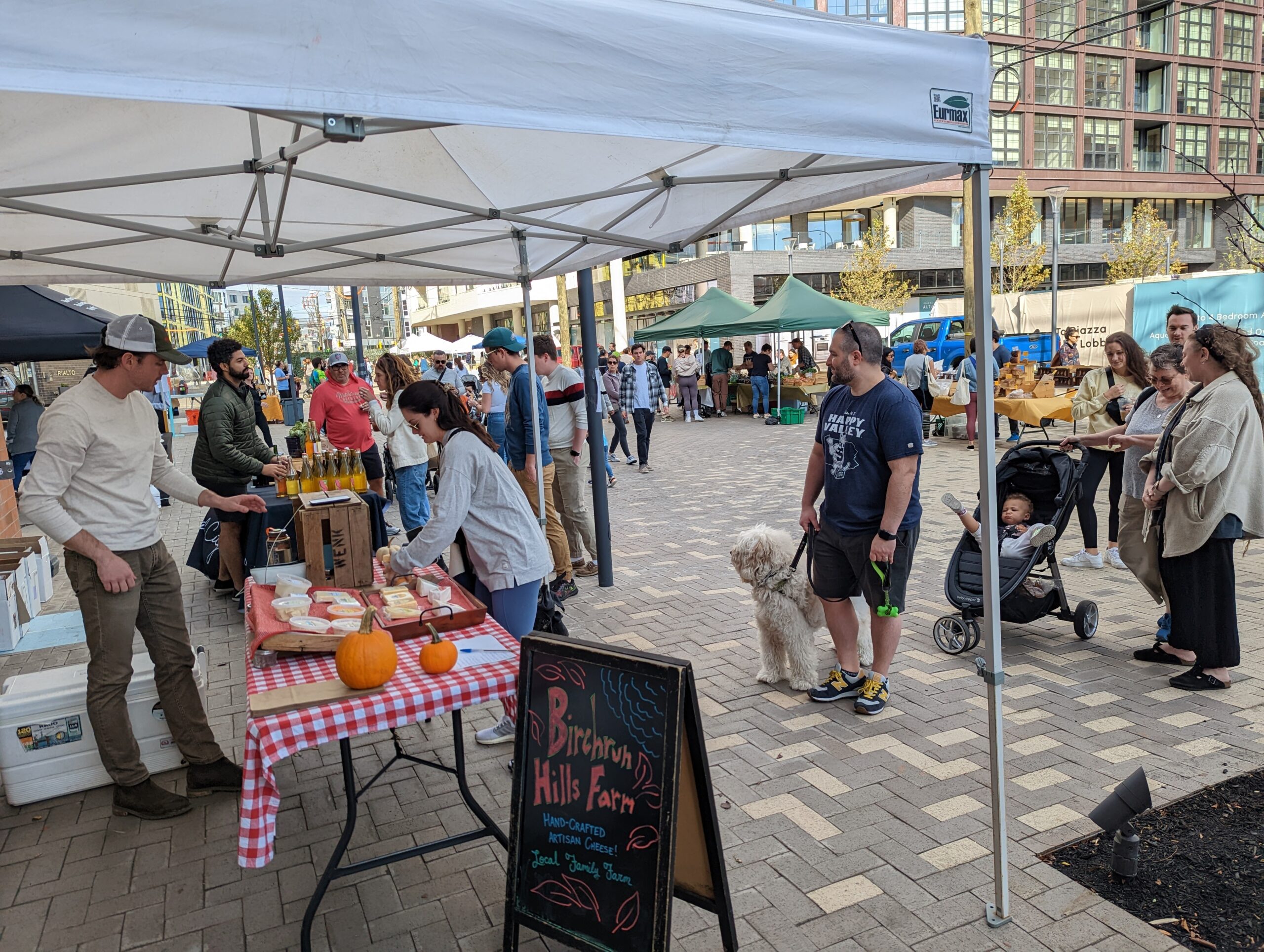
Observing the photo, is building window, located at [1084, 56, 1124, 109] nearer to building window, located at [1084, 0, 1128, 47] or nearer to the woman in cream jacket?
building window, located at [1084, 0, 1128, 47]

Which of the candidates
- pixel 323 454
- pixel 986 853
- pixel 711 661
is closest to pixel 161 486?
pixel 323 454

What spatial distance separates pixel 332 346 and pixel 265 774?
72460mm

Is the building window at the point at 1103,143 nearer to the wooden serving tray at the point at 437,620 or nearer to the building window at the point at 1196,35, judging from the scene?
the building window at the point at 1196,35

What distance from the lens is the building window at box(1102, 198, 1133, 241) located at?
5056cm

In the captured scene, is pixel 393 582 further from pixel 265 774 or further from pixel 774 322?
pixel 774 322

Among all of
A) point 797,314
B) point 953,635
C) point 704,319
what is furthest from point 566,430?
point 704,319

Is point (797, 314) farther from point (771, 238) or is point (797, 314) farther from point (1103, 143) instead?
point (1103, 143)

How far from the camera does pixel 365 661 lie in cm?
268

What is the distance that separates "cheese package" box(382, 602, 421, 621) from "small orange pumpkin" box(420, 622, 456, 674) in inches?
16.8

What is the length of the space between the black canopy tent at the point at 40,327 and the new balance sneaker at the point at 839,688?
23.7 ft

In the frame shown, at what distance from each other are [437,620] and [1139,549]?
171 inches

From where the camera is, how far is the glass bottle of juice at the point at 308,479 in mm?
5438

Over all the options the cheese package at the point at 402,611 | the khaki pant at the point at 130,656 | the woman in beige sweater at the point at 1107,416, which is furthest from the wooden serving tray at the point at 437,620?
the woman in beige sweater at the point at 1107,416

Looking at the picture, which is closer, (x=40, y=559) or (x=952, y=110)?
(x=952, y=110)
